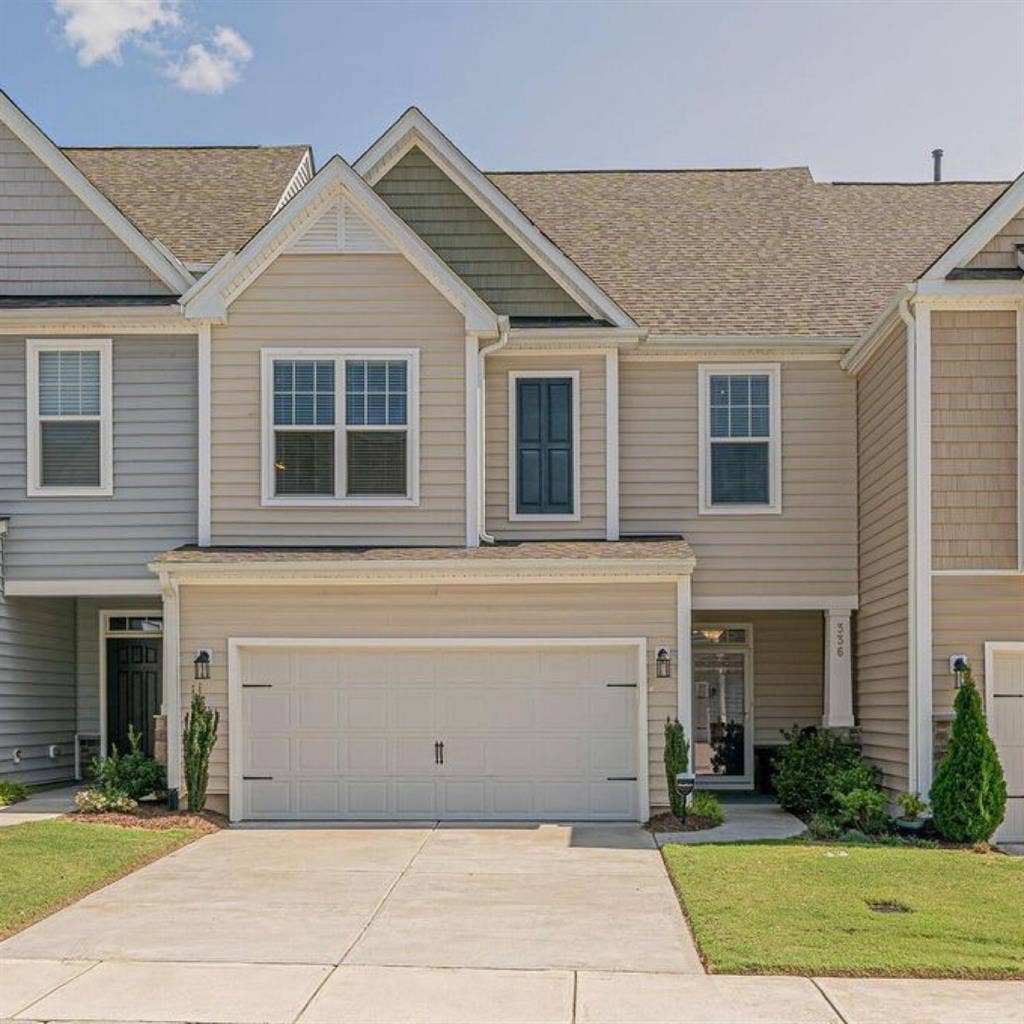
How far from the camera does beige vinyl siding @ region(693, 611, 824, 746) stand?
19.1m

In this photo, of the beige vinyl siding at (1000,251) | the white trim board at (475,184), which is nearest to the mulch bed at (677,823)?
the white trim board at (475,184)

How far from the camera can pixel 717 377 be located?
691 inches

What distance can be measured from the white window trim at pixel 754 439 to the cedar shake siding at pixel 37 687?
8619 millimetres

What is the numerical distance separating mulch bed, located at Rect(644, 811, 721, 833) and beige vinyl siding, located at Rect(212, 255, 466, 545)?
4132 millimetres

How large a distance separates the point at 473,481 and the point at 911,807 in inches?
241

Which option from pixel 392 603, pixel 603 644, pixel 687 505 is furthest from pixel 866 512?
pixel 392 603

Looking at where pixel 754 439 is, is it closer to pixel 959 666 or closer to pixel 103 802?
pixel 959 666

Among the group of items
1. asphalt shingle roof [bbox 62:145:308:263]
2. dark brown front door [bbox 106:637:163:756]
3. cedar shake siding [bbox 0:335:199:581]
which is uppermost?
asphalt shingle roof [bbox 62:145:308:263]

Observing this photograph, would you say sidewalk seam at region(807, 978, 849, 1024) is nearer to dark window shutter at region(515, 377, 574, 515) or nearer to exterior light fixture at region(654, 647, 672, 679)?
exterior light fixture at region(654, 647, 672, 679)

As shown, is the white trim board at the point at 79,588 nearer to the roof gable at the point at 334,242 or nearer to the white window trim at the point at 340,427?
the white window trim at the point at 340,427

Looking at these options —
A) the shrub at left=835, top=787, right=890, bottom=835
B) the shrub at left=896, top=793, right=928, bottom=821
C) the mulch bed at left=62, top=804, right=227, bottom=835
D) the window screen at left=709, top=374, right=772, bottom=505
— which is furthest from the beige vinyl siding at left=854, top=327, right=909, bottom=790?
the mulch bed at left=62, top=804, right=227, bottom=835

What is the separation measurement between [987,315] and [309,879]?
29.5 ft

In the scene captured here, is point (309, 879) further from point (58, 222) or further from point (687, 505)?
point (58, 222)

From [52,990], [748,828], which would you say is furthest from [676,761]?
[52,990]
